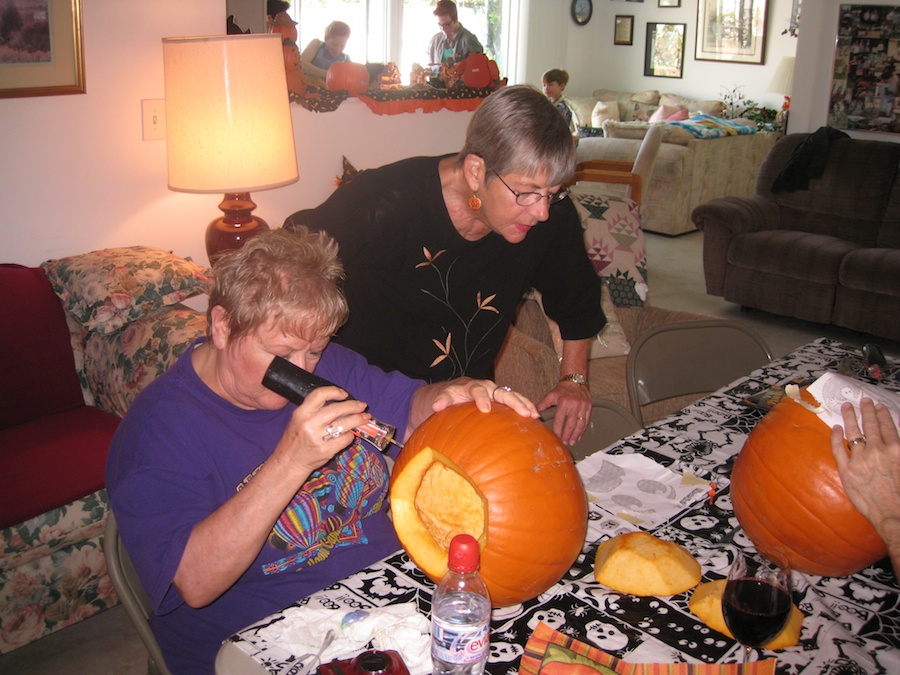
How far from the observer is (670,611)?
1.15 meters

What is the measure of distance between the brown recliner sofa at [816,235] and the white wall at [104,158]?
325 cm

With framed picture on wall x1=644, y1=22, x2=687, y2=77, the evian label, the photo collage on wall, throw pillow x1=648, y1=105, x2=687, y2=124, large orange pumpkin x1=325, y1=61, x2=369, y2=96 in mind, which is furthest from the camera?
Result: framed picture on wall x1=644, y1=22, x2=687, y2=77

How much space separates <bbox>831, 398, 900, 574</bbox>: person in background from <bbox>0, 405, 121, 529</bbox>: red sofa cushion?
196 cm

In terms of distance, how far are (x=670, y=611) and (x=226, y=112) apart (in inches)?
85.0

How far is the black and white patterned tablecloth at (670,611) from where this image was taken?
106cm

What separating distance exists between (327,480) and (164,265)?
1.67 m

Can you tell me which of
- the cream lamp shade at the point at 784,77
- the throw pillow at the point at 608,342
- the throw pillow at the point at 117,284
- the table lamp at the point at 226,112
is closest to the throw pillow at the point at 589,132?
the cream lamp shade at the point at 784,77

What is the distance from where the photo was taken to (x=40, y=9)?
2752 millimetres

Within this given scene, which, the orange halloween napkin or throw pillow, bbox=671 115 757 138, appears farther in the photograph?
throw pillow, bbox=671 115 757 138

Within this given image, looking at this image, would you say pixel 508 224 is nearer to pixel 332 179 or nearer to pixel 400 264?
pixel 400 264

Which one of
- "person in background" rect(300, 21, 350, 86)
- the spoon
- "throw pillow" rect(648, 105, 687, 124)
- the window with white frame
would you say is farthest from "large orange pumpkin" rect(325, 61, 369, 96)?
"throw pillow" rect(648, 105, 687, 124)

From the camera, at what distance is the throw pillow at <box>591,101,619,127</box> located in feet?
33.3

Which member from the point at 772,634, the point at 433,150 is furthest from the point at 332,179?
the point at 772,634

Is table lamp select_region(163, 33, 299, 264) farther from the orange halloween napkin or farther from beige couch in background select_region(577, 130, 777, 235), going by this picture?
beige couch in background select_region(577, 130, 777, 235)
